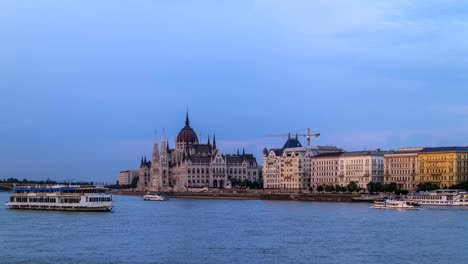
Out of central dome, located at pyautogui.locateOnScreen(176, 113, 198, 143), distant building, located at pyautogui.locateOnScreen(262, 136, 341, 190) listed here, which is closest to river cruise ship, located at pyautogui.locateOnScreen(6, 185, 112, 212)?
distant building, located at pyautogui.locateOnScreen(262, 136, 341, 190)

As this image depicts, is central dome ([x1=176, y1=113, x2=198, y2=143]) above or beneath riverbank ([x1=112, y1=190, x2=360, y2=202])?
above

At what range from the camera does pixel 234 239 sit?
46.8m

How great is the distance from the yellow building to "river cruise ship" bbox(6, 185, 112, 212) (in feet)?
186

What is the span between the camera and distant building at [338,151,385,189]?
5118 inches

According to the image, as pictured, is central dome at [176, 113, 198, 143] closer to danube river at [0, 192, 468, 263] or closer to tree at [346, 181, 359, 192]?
tree at [346, 181, 359, 192]

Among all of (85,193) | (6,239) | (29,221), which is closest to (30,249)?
(6,239)

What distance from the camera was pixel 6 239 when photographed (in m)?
46.4

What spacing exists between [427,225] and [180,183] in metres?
123

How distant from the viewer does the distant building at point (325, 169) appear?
138 m

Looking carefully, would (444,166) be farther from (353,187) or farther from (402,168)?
(353,187)

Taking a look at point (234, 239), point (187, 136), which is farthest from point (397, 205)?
point (187, 136)

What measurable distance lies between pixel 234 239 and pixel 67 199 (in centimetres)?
2976

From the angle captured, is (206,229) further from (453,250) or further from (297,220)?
(453,250)

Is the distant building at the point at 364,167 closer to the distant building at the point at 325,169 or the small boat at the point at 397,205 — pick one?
the distant building at the point at 325,169
